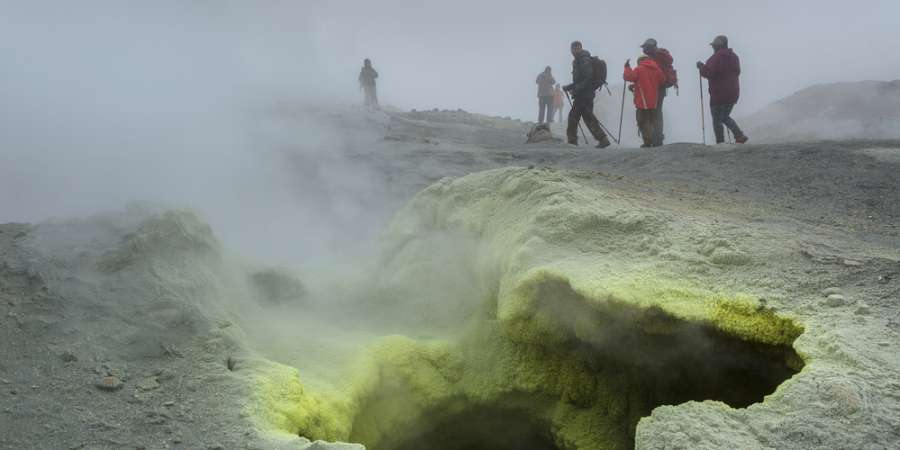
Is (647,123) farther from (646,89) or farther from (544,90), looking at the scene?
(544,90)

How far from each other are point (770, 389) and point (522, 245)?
1307 mm

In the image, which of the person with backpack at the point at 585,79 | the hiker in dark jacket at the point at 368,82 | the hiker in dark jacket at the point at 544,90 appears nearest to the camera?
the person with backpack at the point at 585,79

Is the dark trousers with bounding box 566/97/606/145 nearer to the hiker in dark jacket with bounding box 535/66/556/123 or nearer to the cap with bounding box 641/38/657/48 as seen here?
the cap with bounding box 641/38/657/48

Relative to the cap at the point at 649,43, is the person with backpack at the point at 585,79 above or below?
below

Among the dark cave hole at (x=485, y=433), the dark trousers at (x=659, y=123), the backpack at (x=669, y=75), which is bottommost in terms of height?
the dark cave hole at (x=485, y=433)

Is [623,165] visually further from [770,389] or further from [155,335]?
[155,335]

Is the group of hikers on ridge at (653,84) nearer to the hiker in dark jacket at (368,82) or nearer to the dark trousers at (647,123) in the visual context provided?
the dark trousers at (647,123)

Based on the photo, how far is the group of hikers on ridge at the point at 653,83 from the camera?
8094 mm

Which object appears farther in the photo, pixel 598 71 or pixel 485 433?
pixel 598 71

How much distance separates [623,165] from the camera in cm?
685

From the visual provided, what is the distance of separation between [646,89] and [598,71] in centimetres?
79

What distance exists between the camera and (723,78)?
318 inches

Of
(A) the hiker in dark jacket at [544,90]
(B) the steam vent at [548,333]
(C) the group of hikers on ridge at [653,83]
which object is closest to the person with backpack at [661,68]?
(C) the group of hikers on ridge at [653,83]

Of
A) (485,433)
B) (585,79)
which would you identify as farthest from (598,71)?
(485,433)
